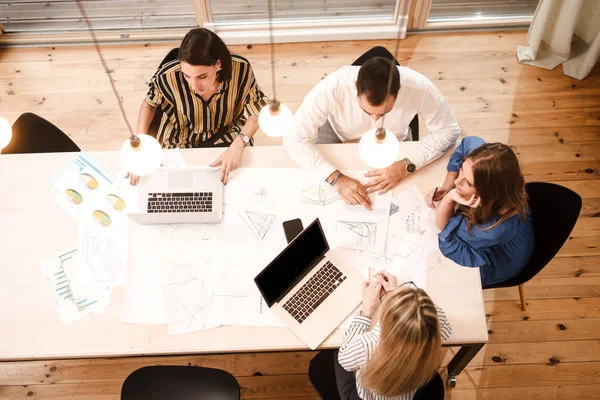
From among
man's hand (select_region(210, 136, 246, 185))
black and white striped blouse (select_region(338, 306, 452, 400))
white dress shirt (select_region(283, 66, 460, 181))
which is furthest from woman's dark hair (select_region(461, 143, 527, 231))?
man's hand (select_region(210, 136, 246, 185))

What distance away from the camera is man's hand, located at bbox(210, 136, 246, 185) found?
212 centimetres


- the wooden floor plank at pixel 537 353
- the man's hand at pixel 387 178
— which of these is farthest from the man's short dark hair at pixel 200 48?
the wooden floor plank at pixel 537 353

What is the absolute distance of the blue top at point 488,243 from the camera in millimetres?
1896

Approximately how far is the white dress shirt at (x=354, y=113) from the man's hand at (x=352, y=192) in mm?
73

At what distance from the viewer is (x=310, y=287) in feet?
6.26

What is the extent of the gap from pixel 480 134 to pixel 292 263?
1.94 m

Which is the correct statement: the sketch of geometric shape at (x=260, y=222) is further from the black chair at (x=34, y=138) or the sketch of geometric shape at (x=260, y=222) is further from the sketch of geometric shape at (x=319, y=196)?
the black chair at (x=34, y=138)

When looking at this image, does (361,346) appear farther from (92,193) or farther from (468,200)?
(92,193)

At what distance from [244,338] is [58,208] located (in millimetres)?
996

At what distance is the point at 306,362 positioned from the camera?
8.58 ft

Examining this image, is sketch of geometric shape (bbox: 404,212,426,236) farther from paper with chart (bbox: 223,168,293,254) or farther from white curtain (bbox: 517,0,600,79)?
white curtain (bbox: 517,0,600,79)

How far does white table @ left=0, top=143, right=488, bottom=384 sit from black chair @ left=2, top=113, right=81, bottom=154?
0.22m

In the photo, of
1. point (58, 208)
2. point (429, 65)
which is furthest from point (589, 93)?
point (58, 208)

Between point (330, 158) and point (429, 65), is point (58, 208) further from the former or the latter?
point (429, 65)
